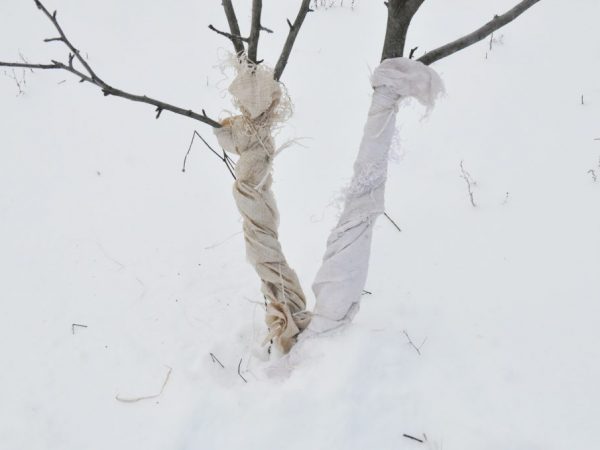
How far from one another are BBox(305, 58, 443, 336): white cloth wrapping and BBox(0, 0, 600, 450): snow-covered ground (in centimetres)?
19

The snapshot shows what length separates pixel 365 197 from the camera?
1702 millimetres

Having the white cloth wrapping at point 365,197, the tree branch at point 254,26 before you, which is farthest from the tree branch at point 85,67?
the white cloth wrapping at point 365,197

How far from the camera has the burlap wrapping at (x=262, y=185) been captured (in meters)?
1.57

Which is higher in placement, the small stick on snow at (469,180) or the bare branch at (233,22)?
the bare branch at (233,22)

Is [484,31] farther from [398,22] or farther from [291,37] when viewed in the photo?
[291,37]

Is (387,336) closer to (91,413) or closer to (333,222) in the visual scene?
(333,222)

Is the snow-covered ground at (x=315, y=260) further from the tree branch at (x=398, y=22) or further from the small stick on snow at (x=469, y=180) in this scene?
the tree branch at (x=398, y=22)

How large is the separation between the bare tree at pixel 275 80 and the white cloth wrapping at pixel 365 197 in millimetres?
93

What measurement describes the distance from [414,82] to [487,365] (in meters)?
1.03

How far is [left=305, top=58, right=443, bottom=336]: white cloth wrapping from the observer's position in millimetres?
1496

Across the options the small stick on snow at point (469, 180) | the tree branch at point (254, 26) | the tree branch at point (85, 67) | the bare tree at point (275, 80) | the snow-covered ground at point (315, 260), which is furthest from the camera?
the small stick on snow at point (469, 180)

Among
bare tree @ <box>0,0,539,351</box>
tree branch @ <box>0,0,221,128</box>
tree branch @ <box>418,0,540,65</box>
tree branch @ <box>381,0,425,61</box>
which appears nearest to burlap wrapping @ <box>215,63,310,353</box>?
bare tree @ <box>0,0,539,351</box>

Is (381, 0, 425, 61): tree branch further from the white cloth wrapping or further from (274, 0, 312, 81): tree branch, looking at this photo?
(274, 0, 312, 81): tree branch

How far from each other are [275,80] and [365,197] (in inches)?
18.6
